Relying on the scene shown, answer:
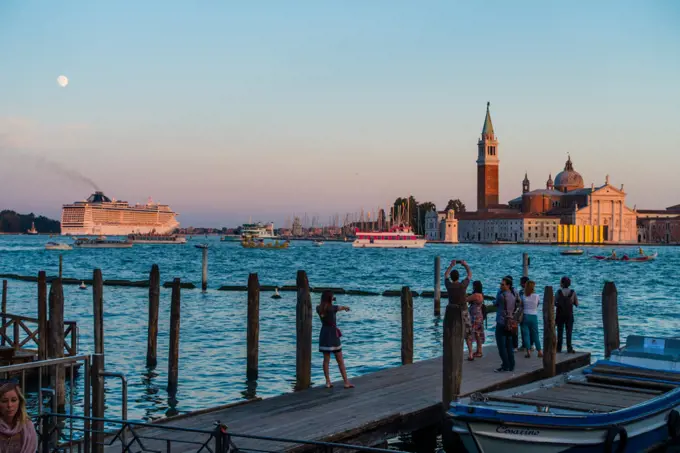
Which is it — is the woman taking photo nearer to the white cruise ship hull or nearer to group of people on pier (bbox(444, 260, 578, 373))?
group of people on pier (bbox(444, 260, 578, 373))

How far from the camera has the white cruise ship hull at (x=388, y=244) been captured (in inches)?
5020

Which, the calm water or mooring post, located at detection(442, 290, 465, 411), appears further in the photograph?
the calm water

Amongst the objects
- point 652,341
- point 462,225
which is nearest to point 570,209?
point 462,225

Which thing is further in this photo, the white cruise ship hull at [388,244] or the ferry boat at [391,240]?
the white cruise ship hull at [388,244]

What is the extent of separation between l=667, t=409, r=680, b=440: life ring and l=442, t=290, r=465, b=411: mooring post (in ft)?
8.23

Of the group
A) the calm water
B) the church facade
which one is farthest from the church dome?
Result: the calm water

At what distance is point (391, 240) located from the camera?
127m

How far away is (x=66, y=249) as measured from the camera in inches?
4195

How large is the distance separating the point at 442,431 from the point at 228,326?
1550 centimetres

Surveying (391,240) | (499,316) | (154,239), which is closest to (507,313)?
(499,316)

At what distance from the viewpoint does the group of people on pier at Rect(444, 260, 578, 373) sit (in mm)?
12047

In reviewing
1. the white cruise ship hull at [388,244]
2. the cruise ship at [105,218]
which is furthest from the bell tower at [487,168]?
the cruise ship at [105,218]

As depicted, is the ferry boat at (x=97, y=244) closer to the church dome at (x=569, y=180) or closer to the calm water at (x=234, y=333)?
the calm water at (x=234, y=333)

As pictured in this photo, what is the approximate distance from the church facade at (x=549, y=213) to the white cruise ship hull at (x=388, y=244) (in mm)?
36069
